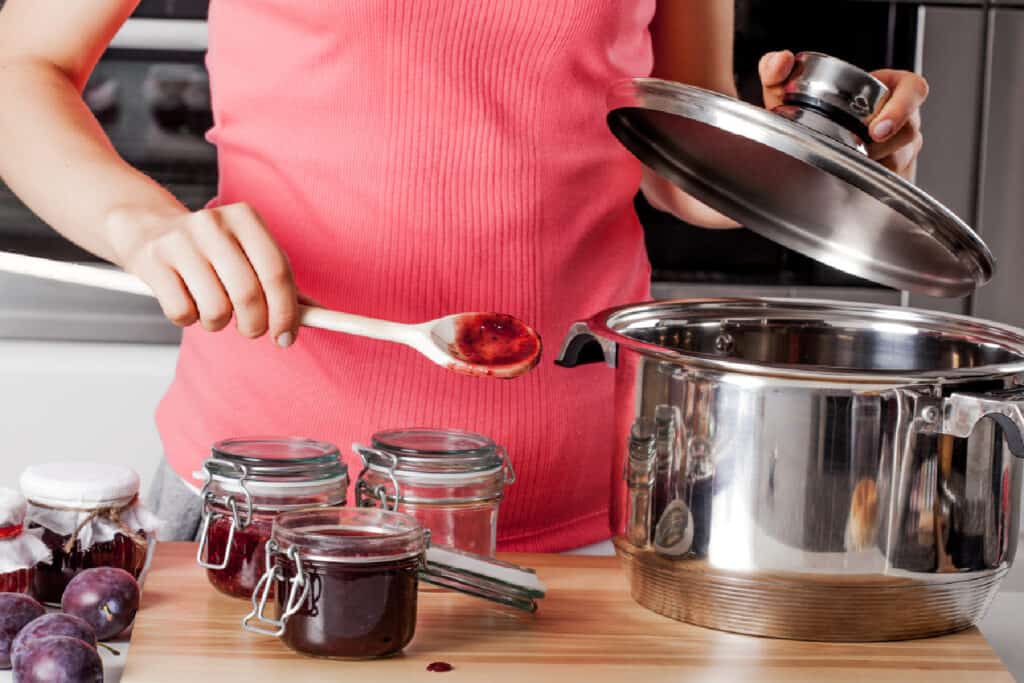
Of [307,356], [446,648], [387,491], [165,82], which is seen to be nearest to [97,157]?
[307,356]

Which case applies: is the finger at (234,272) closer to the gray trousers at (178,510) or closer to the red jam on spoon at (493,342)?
the red jam on spoon at (493,342)

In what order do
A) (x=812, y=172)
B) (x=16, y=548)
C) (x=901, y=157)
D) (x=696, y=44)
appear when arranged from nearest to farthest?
(x=16, y=548), (x=812, y=172), (x=901, y=157), (x=696, y=44)

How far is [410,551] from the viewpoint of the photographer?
0.67m

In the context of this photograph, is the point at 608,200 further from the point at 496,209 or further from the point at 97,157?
the point at 97,157

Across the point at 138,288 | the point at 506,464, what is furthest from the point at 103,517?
the point at 506,464

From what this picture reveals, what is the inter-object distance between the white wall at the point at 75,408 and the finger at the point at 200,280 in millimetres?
783

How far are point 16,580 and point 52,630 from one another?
0.11 m

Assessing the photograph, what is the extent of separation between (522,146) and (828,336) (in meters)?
0.25

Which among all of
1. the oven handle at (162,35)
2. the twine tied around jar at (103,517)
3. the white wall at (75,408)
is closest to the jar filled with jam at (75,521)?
the twine tied around jar at (103,517)

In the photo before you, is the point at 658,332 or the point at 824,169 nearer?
the point at 824,169

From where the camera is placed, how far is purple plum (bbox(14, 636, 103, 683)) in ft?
2.03

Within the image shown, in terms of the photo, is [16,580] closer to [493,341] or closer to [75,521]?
[75,521]

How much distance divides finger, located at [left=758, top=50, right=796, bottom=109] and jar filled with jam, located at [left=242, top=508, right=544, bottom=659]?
15.0 inches

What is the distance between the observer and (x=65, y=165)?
898mm
